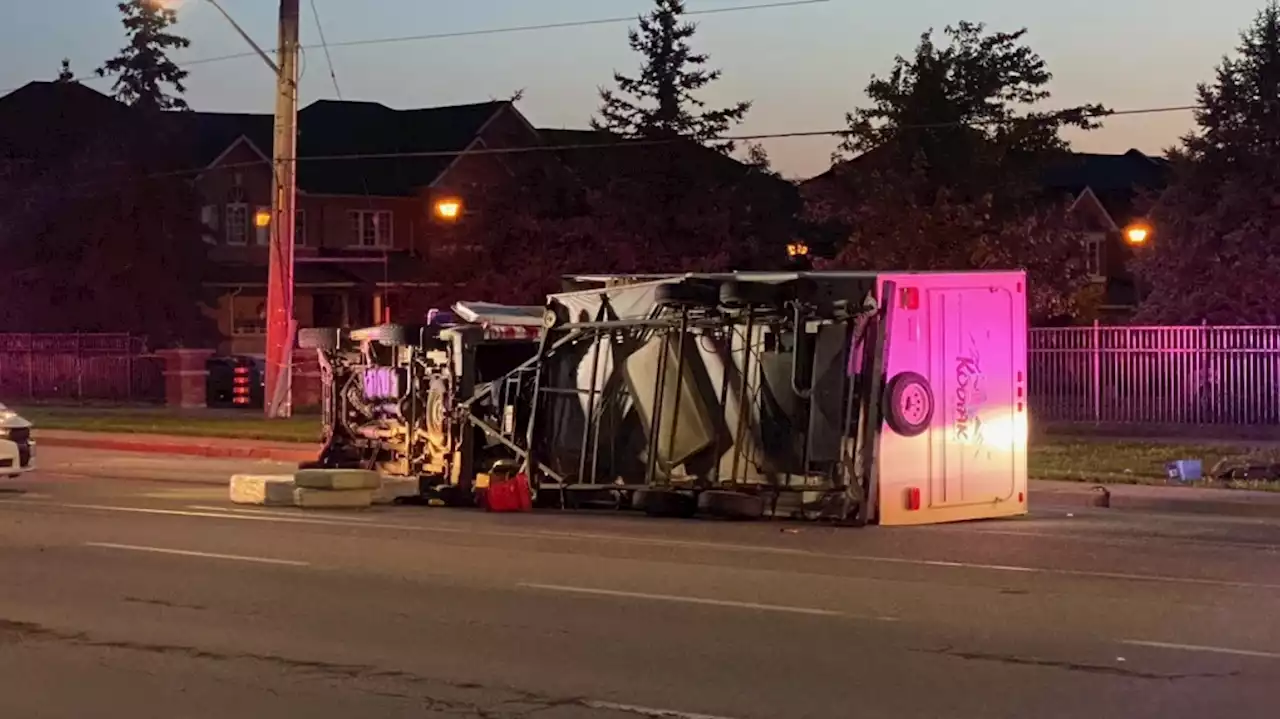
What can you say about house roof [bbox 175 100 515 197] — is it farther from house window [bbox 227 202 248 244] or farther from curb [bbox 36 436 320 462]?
curb [bbox 36 436 320 462]

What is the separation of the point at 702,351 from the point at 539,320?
2.98m

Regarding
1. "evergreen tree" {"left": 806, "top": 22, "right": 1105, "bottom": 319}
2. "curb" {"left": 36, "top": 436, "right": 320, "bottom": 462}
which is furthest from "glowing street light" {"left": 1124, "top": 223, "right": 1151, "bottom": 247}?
"curb" {"left": 36, "top": 436, "right": 320, "bottom": 462}

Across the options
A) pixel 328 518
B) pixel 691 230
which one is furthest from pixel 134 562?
pixel 691 230

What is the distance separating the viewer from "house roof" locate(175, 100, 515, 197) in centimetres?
6456

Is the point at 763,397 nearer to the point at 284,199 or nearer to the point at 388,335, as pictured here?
the point at 388,335

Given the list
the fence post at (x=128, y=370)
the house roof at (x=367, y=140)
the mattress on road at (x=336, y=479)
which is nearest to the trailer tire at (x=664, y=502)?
the mattress on road at (x=336, y=479)

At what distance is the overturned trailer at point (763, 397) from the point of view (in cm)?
1529

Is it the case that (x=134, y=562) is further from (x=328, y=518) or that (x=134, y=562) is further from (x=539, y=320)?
(x=539, y=320)

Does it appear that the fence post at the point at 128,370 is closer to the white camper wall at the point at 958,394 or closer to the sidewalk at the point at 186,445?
the sidewalk at the point at 186,445

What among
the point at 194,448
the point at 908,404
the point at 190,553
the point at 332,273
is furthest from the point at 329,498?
the point at 332,273

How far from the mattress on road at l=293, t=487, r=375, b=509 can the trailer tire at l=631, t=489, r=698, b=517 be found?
9.68 feet

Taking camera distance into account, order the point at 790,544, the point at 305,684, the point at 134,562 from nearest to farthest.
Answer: the point at 305,684 → the point at 134,562 → the point at 790,544

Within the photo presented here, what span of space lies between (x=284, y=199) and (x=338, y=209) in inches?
1270

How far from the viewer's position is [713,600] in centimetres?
1114
